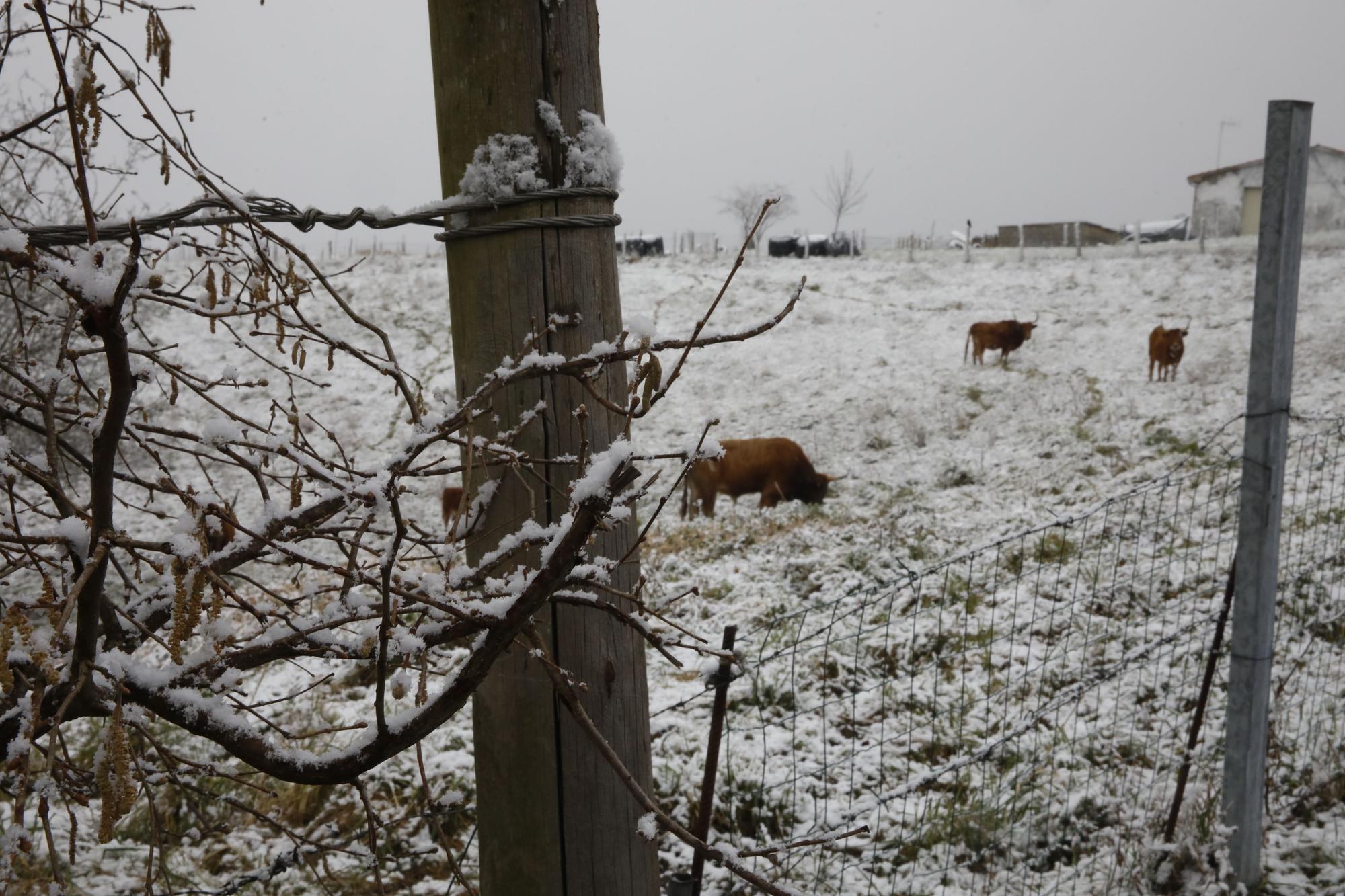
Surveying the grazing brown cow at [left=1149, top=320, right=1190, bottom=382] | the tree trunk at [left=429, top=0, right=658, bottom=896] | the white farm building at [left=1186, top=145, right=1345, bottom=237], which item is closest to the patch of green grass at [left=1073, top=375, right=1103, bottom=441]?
the grazing brown cow at [left=1149, top=320, right=1190, bottom=382]

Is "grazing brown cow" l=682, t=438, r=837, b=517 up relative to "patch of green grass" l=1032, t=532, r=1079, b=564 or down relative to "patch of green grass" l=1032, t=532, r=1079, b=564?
up

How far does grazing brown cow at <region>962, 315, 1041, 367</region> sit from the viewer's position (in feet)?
52.4

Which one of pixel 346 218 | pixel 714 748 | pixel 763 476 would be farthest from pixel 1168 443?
pixel 346 218

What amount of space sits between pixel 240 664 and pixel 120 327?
20.9 inches

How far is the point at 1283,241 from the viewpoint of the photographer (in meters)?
3.17

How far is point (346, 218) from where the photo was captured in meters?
1.68

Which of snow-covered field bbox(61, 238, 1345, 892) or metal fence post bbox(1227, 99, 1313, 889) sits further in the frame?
snow-covered field bbox(61, 238, 1345, 892)

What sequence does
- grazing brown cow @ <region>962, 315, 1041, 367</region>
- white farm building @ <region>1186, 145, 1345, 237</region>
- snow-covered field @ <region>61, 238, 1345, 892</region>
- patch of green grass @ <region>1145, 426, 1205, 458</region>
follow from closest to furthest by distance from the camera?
snow-covered field @ <region>61, 238, 1345, 892</region>
patch of green grass @ <region>1145, 426, 1205, 458</region>
grazing brown cow @ <region>962, 315, 1041, 367</region>
white farm building @ <region>1186, 145, 1345, 237</region>

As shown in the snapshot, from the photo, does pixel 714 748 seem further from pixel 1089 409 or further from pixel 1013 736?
pixel 1089 409

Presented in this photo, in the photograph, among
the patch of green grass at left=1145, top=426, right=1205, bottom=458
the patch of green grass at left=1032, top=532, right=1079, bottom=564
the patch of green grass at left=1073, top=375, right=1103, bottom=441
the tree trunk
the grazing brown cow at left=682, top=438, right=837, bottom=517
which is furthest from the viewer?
the patch of green grass at left=1073, top=375, right=1103, bottom=441

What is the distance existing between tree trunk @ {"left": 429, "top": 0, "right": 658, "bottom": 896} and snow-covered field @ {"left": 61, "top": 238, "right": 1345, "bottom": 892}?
21cm

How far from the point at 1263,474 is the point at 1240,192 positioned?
1364 inches

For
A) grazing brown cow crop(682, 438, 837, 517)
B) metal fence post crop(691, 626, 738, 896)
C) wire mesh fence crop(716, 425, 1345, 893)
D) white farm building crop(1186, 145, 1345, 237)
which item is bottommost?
wire mesh fence crop(716, 425, 1345, 893)

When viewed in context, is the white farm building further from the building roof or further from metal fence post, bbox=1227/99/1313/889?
metal fence post, bbox=1227/99/1313/889
